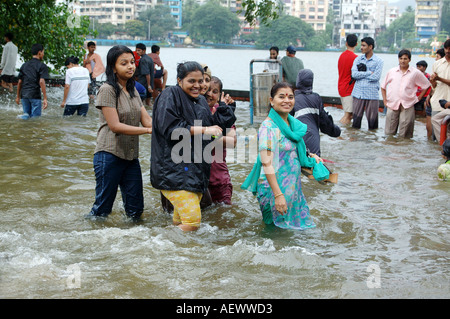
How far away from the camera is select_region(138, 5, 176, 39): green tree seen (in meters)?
112

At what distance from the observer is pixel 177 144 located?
4.92 metres

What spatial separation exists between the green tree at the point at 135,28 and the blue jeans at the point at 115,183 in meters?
105

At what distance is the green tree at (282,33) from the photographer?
106 meters

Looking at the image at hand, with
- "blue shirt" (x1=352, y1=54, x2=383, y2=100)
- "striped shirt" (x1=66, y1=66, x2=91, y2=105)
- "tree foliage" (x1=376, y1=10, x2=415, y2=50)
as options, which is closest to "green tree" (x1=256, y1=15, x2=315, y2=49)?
"tree foliage" (x1=376, y1=10, x2=415, y2=50)

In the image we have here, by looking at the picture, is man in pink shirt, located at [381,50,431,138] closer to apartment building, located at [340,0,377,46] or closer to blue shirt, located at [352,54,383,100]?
blue shirt, located at [352,54,383,100]

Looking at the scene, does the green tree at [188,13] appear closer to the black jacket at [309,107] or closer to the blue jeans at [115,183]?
the black jacket at [309,107]

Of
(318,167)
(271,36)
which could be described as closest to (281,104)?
(318,167)

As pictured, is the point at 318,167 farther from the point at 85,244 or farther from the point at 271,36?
the point at 271,36

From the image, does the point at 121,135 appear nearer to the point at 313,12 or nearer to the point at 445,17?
the point at 445,17

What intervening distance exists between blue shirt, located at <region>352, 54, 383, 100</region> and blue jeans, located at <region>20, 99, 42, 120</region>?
256 inches

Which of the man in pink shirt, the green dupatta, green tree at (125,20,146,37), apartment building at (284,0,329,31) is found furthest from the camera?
apartment building at (284,0,329,31)
